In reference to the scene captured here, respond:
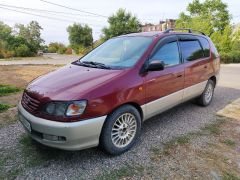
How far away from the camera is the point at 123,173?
117 inches

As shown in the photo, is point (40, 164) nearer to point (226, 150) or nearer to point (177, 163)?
point (177, 163)

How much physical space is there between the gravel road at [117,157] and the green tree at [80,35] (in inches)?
1905

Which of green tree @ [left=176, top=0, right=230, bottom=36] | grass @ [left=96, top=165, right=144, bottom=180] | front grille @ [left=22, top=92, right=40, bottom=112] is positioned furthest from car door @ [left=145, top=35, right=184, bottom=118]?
green tree @ [left=176, top=0, right=230, bottom=36]

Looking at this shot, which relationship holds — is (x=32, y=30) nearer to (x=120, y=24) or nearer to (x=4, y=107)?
(x=120, y=24)

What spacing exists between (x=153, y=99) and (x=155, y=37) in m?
1.09

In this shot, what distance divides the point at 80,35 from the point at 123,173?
169ft

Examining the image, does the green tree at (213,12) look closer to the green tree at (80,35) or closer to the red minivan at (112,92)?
the green tree at (80,35)

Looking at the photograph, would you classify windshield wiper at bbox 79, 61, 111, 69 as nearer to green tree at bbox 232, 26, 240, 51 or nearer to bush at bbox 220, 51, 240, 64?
bush at bbox 220, 51, 240, 64

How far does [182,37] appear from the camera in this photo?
4.71m

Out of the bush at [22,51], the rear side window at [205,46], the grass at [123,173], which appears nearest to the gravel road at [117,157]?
the grass at [123,173]

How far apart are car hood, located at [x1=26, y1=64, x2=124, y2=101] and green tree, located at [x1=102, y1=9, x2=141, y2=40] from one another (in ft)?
131

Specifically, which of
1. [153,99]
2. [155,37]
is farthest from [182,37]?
[153,99]

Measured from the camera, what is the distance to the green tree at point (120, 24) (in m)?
42.6

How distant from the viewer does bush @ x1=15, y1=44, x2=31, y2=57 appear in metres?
37.4
